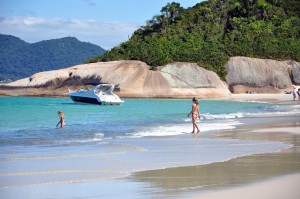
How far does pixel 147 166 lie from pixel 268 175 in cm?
319

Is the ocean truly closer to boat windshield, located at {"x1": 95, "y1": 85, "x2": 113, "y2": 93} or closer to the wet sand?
the wet sand

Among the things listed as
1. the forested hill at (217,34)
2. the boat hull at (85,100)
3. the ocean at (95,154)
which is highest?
the forested hill at (217,34)

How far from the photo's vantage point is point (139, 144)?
2130cm

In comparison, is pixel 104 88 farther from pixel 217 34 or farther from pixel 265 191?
pixel 265 191

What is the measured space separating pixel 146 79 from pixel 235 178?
71200 millimetres

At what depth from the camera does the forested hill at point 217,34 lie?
89.4 meters

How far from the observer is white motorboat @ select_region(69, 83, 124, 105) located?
211 ft

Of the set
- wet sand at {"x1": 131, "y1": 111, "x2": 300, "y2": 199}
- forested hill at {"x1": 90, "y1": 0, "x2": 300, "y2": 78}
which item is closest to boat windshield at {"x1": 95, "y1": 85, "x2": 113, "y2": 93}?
forested hill at {"x1": 90, "y1": 0, "x2": 300, "y2": 78}

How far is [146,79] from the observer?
83875 mm

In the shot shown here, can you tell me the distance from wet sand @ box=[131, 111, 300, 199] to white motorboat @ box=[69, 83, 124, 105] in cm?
4760

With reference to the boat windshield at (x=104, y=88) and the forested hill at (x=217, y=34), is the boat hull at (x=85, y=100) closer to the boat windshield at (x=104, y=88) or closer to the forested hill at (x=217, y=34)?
the boat windshield at (x=104, y=88)

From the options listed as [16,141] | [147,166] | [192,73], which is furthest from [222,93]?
[147,166]

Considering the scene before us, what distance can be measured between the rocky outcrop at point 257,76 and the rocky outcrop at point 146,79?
2.76m

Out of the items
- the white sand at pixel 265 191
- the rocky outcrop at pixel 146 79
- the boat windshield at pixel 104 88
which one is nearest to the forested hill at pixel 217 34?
the rocky outcrop at pixel 146 79
